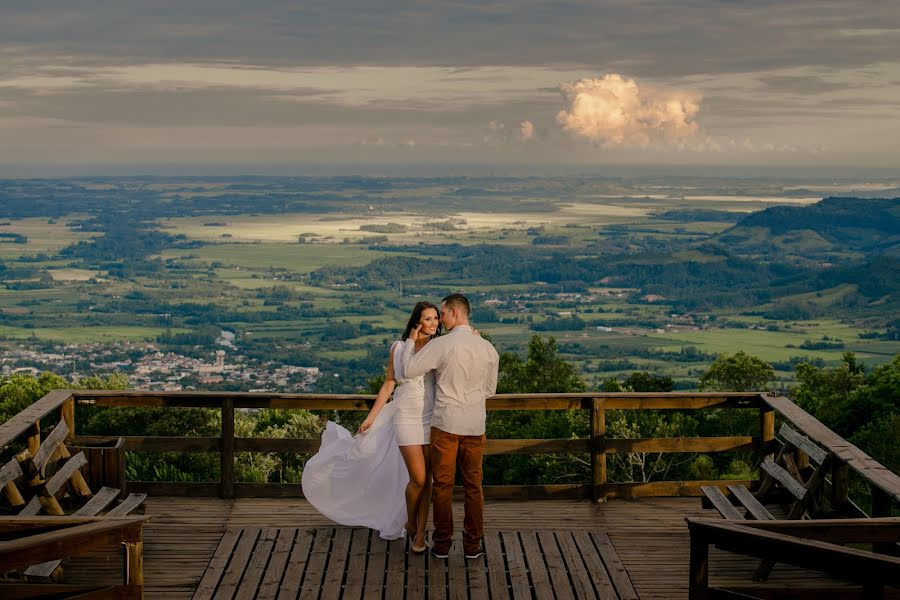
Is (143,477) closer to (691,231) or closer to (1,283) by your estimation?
(1,283)

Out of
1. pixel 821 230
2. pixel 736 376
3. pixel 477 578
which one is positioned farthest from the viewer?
pixel 821 230

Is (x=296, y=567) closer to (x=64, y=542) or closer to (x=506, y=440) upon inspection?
(x=506, y=440)

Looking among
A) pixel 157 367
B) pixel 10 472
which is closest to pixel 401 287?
pixel 157 367

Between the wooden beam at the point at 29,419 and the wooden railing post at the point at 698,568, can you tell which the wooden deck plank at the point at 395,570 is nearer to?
the wooden railing post at the point at 698,568

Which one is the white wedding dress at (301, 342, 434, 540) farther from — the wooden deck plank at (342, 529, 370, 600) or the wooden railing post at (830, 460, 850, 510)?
the wooden railing post at (830, 460, 850, 510)

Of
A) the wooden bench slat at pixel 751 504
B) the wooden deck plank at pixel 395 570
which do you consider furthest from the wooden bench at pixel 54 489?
→ the wooden bench slat at pixel 751 504

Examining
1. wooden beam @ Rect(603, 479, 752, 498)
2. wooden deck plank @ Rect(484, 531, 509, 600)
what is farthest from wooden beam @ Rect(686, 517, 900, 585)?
wooden beam @ Rect(603, 479, 752, 498)

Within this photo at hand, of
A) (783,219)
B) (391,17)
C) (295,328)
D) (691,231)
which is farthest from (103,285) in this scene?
(783,219)
